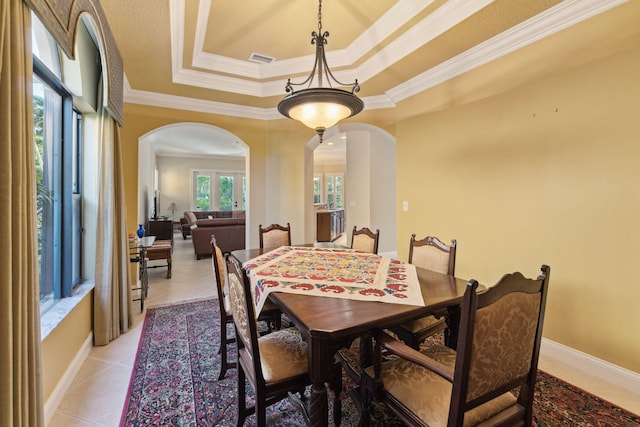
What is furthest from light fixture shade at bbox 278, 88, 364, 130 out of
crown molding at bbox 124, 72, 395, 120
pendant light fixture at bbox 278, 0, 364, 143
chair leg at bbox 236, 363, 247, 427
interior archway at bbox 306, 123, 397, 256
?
interior archway at bbox 306, 123, 397, 256

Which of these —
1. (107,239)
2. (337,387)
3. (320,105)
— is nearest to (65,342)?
(107,239)

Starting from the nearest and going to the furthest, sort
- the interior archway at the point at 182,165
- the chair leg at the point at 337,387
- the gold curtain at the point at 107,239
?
the chair leg at the point at 337,387
the gold curtain at the point at 107,239
the interior archway at the point at 182,165

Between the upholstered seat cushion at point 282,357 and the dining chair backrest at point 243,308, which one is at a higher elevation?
the dining chair backrest at point 243,308

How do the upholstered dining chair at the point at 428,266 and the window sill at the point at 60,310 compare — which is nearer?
the window sill at the point at 60,310

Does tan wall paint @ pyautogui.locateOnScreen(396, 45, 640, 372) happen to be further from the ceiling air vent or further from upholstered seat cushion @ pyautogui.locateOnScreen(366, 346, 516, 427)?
the ceiling air vent

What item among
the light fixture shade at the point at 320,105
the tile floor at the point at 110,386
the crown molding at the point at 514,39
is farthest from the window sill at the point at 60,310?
the crown molding at the point at 514,39

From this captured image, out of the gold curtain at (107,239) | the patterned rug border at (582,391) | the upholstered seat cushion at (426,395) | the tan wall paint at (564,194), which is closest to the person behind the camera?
the upholstered seat cushion at (426,395)

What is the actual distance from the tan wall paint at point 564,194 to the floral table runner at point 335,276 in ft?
4.00

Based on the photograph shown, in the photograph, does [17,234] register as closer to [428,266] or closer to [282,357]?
[282,357]

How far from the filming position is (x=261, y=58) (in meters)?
3.39

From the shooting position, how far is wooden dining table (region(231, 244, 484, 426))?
1.20m

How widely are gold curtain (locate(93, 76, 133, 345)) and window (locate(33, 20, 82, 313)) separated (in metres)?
0.19

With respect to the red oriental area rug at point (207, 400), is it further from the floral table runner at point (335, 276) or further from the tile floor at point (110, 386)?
the floral table runner at point (335, 276)

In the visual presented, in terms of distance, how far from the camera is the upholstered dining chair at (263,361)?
51.6 inches
